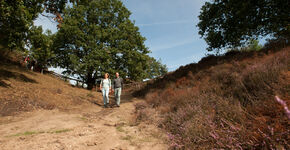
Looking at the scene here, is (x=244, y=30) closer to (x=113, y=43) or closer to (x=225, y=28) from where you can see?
(x=225, y=28)

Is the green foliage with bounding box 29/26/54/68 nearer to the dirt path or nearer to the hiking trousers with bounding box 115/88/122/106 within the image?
the hiking trousers with bounding box 115/88/122/106

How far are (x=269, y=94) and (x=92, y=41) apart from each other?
17.7 meters

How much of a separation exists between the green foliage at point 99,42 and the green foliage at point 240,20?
10111mm

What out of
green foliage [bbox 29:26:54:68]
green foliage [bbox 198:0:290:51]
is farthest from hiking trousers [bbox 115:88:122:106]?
green foliage [bbox 198:0:290:51]

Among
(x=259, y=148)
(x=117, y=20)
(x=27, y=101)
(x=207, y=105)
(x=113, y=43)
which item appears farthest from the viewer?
(x=117, y=20)

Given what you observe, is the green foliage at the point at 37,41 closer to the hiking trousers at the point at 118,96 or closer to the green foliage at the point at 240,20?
the hiking trousers at the point at 118,96

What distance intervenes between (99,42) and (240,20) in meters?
15.4

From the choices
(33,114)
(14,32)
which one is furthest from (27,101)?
(14,32)

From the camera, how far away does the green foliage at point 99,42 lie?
57.5ft

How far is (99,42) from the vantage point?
747 inches

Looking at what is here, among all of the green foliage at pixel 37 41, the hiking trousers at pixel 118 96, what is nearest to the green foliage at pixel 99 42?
the green foliage at pixel 37 41

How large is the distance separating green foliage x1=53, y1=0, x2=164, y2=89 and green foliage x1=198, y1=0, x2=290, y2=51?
33.2 feet

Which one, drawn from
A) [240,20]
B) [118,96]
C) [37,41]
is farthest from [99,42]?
[240,20]

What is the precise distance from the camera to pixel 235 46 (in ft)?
38.7
